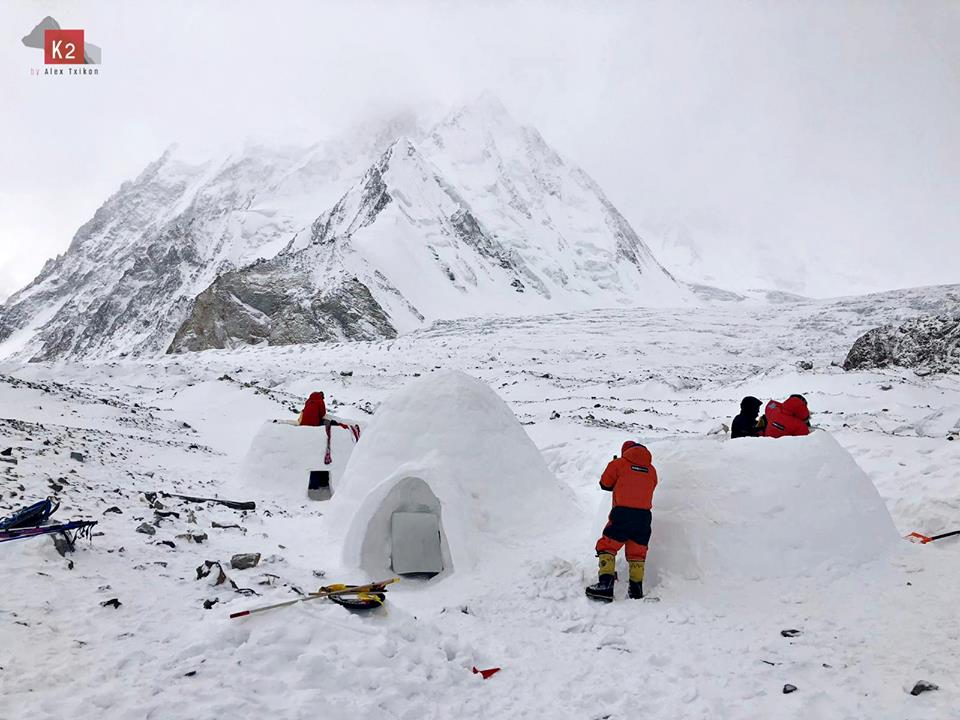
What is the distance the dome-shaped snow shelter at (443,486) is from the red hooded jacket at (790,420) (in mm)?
2918

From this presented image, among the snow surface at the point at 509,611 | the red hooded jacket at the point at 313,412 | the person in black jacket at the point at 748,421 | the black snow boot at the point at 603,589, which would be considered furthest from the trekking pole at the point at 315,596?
the red hooded jacket at the point at 313,412

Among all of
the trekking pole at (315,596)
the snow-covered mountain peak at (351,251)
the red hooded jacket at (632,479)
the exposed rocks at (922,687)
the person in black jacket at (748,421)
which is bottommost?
the exposed rocks at (922,687)

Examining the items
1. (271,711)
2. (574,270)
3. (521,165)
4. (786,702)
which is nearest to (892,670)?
(786,702)

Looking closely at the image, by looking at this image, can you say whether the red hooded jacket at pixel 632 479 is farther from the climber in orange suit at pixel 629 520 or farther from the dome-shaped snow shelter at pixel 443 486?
the dome-shaped snow shelter at pixel 443 486

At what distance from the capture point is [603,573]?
6.21 m

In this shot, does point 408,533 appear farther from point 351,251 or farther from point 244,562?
point 351,251

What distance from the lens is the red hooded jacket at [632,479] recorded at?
6305mm

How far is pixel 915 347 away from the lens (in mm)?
20375

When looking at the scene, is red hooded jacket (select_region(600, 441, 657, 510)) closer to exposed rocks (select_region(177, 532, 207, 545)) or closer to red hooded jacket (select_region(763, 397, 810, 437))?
red hooded jacket (select_region(763, 397, 810, 437))

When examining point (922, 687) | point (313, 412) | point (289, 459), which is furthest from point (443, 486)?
point (313, 412)

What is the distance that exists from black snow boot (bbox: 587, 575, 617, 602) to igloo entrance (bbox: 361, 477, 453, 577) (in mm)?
2285

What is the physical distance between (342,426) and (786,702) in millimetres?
10293

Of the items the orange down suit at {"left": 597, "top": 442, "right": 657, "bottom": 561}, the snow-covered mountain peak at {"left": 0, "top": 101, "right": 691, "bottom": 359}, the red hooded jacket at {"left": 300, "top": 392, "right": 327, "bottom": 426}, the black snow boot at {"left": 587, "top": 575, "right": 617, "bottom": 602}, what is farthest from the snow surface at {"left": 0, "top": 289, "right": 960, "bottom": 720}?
the snow-covered mountain peak at {"left": 0, "top": 101, "right": 691, "bottom": 359}

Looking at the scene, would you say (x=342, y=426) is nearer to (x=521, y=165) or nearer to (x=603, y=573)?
(x=603, y=573)
